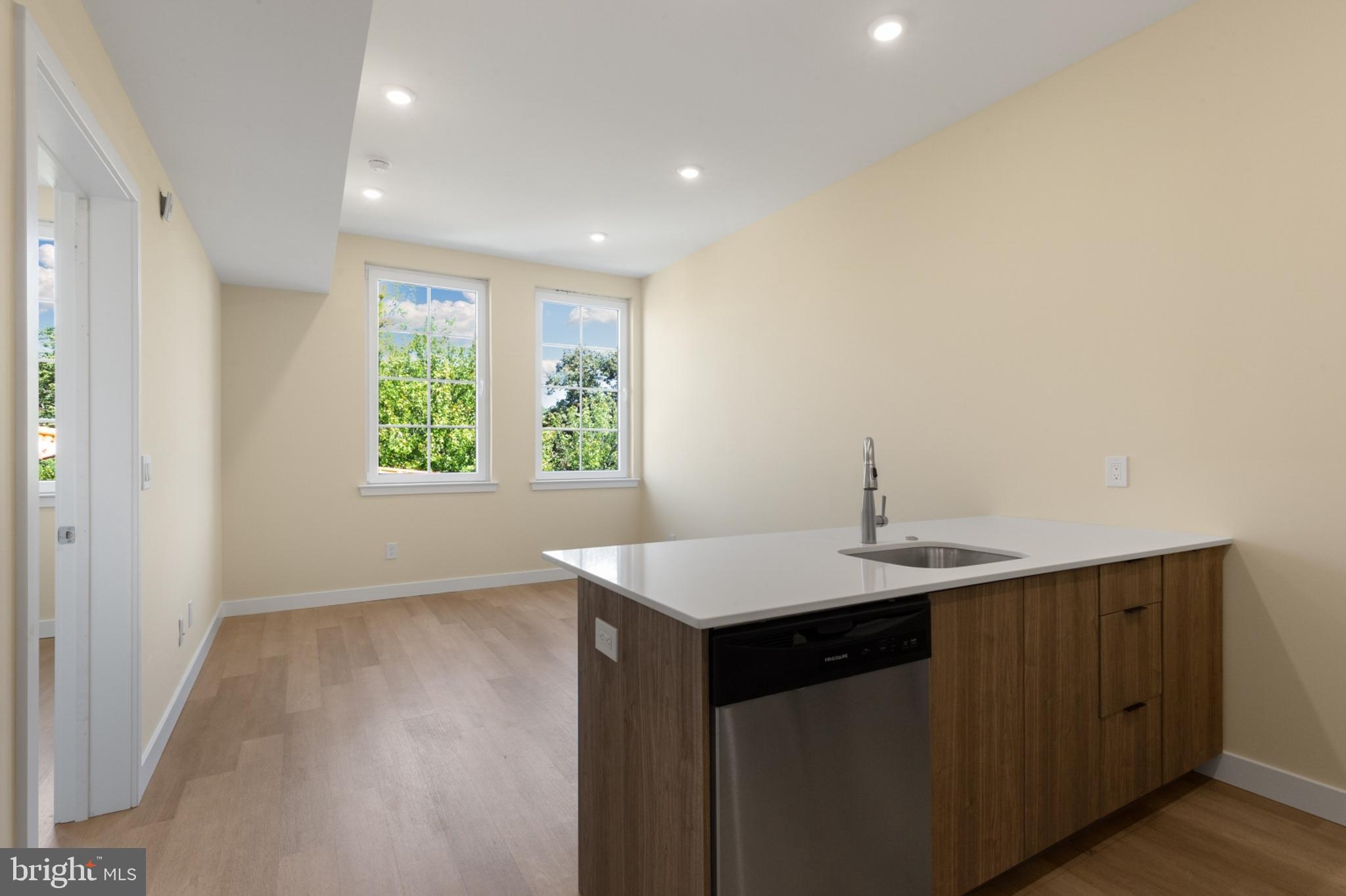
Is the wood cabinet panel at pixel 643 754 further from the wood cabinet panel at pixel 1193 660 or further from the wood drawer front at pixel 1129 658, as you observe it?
the wood cabinet panel at pixel 1193 660

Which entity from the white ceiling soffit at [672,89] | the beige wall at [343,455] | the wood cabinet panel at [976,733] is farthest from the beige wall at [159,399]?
the wood cabinet panel at [976,733]

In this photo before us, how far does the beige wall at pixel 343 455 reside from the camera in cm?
462

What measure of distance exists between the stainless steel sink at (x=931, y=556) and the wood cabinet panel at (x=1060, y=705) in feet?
1.04

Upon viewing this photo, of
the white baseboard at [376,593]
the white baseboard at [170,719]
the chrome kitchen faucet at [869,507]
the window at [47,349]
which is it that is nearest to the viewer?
the chrome kitchen faucet at [869,507]

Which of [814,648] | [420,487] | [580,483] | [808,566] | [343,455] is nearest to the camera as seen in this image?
[814,648]

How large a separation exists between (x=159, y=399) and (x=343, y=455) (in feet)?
7.82

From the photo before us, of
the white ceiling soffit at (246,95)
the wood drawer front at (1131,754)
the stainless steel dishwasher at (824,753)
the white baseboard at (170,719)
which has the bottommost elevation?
the white baseboard at (170,719)

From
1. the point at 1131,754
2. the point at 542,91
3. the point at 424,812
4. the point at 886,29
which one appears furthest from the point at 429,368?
the point at 1131,754

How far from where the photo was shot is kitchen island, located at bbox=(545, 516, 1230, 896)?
1.36 m

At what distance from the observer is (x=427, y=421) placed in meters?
5.28

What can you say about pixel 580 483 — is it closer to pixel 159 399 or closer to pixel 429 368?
pixel 429 368

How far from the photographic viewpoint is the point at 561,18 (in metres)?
2.44

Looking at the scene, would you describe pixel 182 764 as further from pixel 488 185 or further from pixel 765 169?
pixel 765 169

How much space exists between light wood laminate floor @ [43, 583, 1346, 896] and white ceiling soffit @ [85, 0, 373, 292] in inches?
88.9
